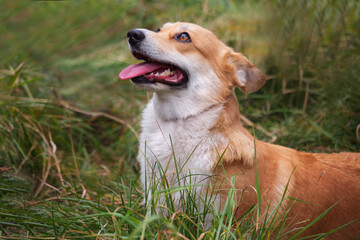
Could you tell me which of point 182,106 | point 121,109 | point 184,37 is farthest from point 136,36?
point 121,109

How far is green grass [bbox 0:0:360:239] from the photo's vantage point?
8.74ft

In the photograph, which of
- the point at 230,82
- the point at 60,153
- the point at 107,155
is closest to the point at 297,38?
the point at 230,82

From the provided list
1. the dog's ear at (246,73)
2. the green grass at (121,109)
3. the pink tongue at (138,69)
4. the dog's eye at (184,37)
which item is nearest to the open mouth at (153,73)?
the pink tongue at (138,69)

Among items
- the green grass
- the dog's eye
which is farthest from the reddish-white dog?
the green grass

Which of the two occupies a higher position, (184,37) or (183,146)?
(184,37)

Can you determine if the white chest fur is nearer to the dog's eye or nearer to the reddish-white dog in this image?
the reddish-white dog

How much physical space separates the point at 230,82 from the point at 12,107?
225 centimetres

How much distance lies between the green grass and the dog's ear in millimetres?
1037

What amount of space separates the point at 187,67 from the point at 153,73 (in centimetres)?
27

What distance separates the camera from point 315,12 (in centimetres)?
512

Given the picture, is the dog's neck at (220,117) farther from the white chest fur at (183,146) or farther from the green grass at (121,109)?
the green grass at (121,109)

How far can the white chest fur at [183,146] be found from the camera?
9.07 feet

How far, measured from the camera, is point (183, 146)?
2.90 metres

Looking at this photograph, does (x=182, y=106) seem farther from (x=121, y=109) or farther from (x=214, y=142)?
(x=121, y=109)
